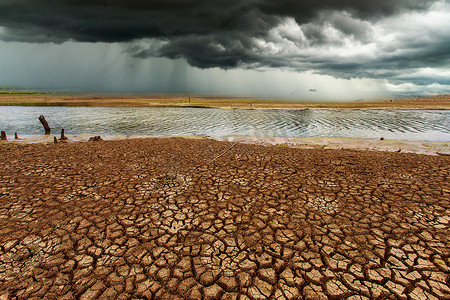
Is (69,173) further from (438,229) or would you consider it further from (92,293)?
(438,229)

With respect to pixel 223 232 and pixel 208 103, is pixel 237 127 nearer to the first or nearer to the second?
→ pixel 223 232

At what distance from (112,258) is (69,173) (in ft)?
19.3

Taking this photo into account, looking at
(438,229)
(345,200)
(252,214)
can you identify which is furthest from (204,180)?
(438,229)

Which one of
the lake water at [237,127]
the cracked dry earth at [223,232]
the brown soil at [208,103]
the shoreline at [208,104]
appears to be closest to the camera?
the cracked dry earth at [223,232]

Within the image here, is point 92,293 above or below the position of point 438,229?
below

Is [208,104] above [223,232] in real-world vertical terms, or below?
above

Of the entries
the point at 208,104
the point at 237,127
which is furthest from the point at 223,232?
the point at 208,104

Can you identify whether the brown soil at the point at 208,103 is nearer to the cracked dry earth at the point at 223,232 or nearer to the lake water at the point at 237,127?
the lake water at the point at 237,127

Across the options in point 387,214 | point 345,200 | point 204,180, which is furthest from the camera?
point 204,180

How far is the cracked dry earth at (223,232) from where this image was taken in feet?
12.0

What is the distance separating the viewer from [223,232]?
5031mm

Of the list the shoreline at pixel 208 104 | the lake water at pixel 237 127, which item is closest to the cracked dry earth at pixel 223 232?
the lake water at pixel 237 127

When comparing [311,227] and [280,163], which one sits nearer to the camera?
[311,227]

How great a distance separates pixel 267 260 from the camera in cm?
420
